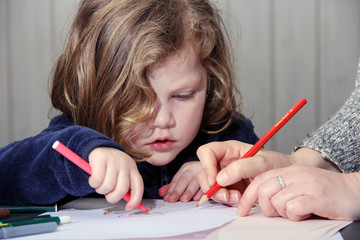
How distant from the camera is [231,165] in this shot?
2.31 feet

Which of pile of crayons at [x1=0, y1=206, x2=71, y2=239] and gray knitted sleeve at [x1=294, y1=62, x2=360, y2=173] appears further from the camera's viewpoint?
gray knitted sleeve at [x1=294, y1=62, x2=360, y2=173]

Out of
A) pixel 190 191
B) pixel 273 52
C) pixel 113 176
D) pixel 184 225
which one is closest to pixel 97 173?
pixel 113 176

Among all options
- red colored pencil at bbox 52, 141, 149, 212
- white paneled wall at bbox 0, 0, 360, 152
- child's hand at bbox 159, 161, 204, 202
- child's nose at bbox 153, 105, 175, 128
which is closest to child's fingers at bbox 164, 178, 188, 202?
child's hand at bbox 159, 161, 204, 202

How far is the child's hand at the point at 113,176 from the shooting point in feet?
2.11

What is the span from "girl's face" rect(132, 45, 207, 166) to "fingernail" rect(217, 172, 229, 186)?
201 millimetres

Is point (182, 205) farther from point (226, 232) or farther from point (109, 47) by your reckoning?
point (109, 47)

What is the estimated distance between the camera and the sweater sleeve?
699mm

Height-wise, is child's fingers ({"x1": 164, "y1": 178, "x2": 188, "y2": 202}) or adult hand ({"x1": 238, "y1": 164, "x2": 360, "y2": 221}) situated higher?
adult hand ({"x1": 238, "y1": 164, "x2": 360, "y2": 221})

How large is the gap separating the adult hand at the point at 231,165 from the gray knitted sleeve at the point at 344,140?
82mm

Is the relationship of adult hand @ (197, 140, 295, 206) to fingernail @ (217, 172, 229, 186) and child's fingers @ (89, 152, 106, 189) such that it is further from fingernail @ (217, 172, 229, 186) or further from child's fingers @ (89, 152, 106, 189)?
child's fingers @ (89, 152, 106, 189)

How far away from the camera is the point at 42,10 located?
191 centimetres

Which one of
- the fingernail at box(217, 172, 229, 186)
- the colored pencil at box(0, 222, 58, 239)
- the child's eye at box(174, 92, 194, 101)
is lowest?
the colored pencil at box(0, 222, 58, 239)

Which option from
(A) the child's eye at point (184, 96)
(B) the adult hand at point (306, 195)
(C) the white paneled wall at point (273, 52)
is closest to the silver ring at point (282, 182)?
(B) the adult hand at point (306, 195)

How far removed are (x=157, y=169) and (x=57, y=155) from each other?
354mm
